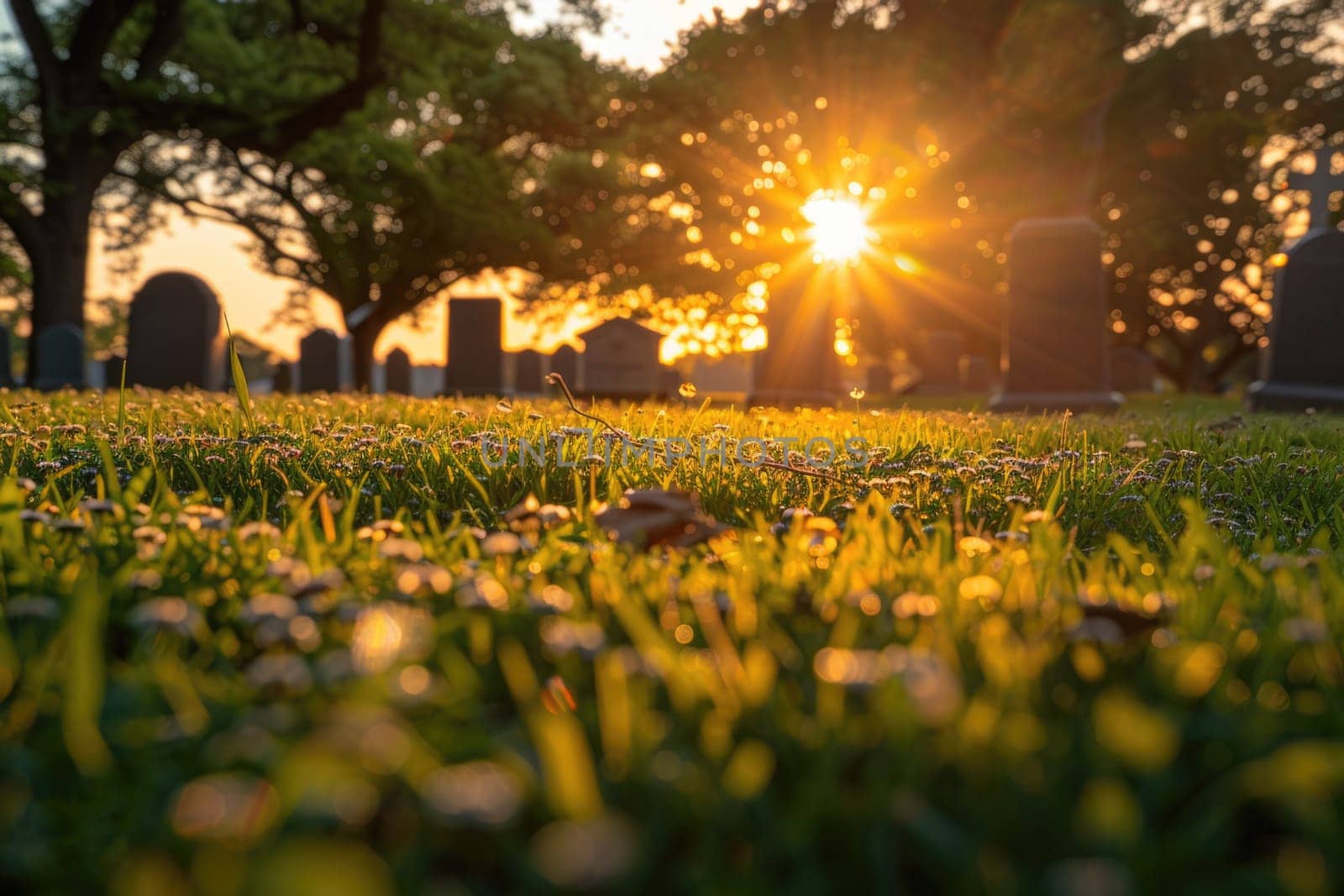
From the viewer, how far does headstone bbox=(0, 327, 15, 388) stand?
1730cm

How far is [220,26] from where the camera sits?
72.6 feet

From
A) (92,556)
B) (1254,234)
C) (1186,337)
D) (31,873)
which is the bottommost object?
(31,873)

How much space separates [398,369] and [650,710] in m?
26.7

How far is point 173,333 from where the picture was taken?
1403 cm

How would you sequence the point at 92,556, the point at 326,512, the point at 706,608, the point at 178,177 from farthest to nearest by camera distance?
the point at 178,177
the point at 326,512
the point at 92,556
the point at 706,608

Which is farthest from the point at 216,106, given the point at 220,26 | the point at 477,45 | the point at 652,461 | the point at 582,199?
the point at 652,461

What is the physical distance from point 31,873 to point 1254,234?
42816mm

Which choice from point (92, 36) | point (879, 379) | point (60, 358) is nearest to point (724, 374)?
point (879, 379)

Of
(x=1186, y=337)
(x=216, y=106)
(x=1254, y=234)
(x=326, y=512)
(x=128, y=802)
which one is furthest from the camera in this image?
(x=1186, y=337)

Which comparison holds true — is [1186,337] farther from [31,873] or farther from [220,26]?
[31,873]

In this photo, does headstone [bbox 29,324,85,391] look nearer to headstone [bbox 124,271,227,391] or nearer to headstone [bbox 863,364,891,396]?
headstone [bbox 124,271,227,391]

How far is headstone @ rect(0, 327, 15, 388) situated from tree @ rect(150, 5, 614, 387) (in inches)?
312

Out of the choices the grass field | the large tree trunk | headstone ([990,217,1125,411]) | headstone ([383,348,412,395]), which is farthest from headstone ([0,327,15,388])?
the grass field

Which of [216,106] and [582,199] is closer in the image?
[216,106]
